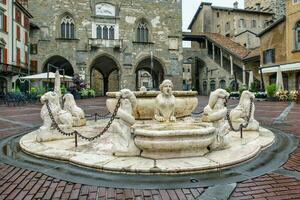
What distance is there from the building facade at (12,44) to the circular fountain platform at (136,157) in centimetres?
2187

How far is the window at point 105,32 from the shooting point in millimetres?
33375

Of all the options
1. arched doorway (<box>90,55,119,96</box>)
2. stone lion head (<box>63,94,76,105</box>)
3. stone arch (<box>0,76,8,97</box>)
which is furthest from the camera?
arched doorway (<box>90,55,119,96</box>)

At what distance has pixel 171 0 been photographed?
116ft

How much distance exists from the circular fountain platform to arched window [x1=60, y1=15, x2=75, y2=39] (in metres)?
28.6

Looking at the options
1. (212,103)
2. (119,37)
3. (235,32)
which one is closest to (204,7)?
(235,32)

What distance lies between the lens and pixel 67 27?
3259 cm

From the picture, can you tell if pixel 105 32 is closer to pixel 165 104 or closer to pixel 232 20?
pixel 232 20

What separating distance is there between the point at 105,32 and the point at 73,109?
26695mm

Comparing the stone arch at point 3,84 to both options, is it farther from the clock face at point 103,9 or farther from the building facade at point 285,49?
the building facade at point 285,49

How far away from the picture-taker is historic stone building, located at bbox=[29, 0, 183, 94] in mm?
31828

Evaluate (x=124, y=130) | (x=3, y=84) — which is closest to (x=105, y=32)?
(x=3, y=84)

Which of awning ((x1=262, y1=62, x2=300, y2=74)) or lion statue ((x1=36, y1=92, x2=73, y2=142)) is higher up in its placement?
awning ((x1=262, y1=62, x2=300, y2=74))

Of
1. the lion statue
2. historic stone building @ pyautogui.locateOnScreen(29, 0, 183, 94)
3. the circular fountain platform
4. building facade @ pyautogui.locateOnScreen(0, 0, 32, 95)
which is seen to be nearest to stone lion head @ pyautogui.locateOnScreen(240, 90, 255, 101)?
the circular fountain platform

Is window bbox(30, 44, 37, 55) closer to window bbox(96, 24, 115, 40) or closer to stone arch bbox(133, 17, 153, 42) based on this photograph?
window bbox(96, 24, 115, 40)
